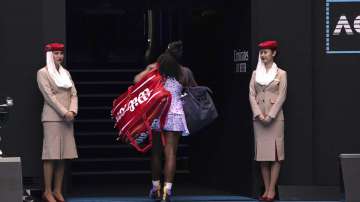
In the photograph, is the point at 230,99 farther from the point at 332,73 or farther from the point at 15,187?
the point at 15,187

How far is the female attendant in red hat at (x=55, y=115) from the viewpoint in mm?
12586

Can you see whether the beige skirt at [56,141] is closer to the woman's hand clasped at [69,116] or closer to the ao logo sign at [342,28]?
the woman's hand clasped at [69,116]

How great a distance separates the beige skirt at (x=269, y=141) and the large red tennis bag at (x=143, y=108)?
1316 mm

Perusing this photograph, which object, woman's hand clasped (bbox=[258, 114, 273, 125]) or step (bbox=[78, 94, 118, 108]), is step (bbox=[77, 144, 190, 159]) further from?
woman's hand clasped (bbox=[258, 114, 273, 125])

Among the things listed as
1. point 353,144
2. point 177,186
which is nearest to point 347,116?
point 353,144

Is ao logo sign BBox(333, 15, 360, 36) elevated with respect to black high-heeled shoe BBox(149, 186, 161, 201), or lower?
elevated

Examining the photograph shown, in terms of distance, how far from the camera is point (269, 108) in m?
13.0

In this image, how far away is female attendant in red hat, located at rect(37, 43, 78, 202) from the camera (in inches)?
496

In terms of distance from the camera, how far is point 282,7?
1341 cm

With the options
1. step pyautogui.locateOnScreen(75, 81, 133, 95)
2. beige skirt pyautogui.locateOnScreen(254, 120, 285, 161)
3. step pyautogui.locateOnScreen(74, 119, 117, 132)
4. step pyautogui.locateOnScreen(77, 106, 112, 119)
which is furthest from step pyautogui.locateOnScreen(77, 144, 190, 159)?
beige skirt pyautogui.locateOnScreen(254, 120, 285, 161)

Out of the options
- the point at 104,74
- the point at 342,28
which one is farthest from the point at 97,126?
the point at 342,28

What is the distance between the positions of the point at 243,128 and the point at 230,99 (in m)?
0.65

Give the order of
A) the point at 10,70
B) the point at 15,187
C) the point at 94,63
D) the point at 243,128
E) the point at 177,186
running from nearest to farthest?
the point at 15,187
the point at 10,70
the point at 243,128
the point at 177,186
the point at 94,63

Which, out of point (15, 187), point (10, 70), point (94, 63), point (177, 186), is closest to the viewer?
point (15, 187)
